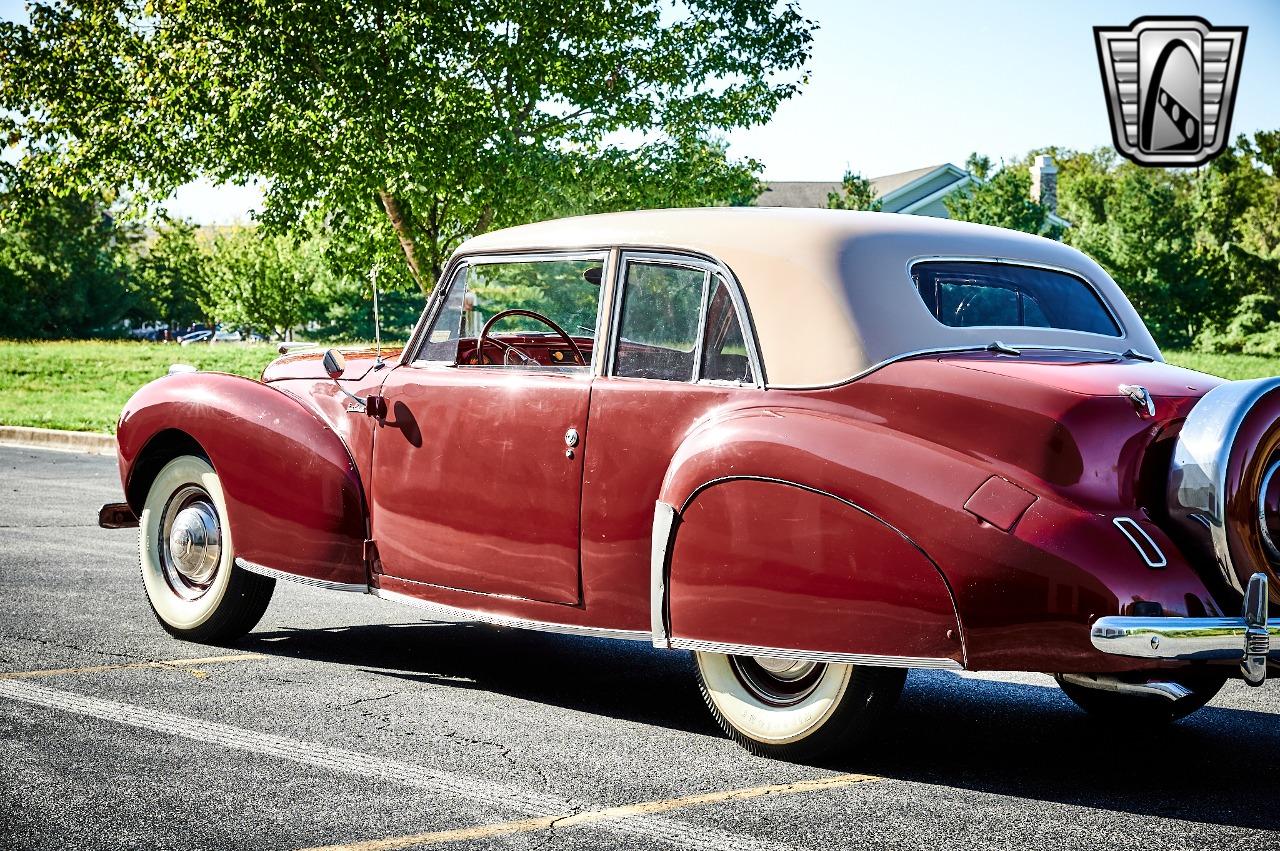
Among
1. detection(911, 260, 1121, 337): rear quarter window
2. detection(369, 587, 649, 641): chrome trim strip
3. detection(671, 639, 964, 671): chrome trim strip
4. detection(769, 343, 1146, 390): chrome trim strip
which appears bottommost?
detection(369, 587, 649, 641): chrome trim strip

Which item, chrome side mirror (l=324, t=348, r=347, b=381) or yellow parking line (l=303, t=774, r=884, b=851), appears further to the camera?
chrome side mirror (l=324, t=348, r=347, b=381)

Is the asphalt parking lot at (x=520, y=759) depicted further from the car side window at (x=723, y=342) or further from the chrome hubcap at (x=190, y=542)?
the car side window at (x=723, y=342)

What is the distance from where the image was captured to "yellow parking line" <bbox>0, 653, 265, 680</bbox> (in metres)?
5.82

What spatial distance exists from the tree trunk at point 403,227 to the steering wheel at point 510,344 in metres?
14.2

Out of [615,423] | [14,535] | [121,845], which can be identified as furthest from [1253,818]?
[14,535]

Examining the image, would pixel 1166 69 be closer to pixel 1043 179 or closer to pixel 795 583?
pixel 1043 179

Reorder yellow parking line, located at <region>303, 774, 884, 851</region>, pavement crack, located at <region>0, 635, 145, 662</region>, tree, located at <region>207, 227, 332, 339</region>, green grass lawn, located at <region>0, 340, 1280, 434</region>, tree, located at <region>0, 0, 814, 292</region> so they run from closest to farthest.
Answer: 1. yellow parking line, located at <region>303, 774, 884, 851</region>
2. pavement crack, located at <region>0, 635, 145, 662</region>
3. tree, located at <region>0, 0, 814, 292</region>
4. green grass lawn, located at <region>0, 340, 1280, 434</region>
5. tree, located at <region>207, 227, 332, 339</region>

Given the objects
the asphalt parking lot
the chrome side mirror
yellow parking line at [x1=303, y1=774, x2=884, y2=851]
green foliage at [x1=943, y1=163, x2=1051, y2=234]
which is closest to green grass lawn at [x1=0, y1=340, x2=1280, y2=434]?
green foliage at [x1=943, y1=163, x2=1051, y2=234]

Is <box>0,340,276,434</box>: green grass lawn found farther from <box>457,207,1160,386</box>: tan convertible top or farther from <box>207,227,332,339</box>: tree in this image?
<box>457,207,1160,386</box>: tan convertible top

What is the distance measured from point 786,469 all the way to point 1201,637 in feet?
4.29

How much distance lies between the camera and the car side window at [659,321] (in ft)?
16.6

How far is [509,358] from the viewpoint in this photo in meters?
6.02

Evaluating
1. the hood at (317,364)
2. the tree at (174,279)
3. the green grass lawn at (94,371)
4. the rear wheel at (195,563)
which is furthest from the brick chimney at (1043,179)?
the rear wheel at (195,563)

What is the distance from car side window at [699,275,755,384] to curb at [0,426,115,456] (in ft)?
48.5
